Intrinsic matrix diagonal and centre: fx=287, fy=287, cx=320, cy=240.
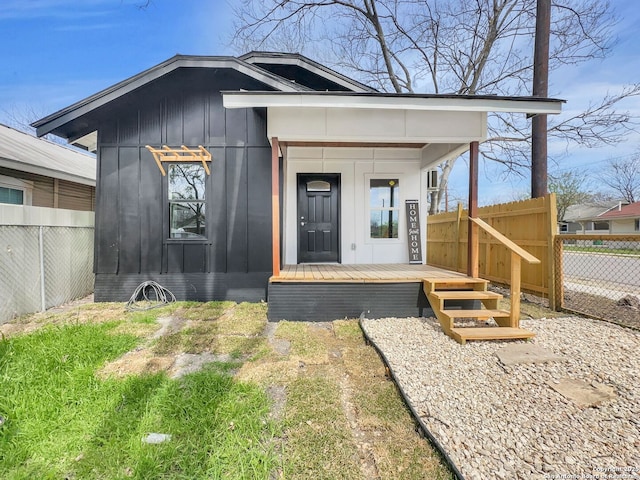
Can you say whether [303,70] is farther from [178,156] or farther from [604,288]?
[604,288]

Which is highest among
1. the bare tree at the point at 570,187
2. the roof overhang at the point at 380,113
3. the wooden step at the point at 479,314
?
the bare tree at the point at 570,187

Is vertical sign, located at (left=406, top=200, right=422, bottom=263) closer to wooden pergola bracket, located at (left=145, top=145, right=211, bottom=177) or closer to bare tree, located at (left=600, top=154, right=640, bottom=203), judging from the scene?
wooden pergola bracket, located at (left=145, top=145, right=211, bottom=177)

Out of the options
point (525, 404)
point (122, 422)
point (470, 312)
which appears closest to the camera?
point (122, 422)

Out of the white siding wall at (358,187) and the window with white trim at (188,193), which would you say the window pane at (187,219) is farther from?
the white siding wall at (358,187)

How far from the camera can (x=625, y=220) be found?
2550cm

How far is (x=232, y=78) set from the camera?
16.4ft

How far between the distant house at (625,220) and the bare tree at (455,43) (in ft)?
72.8

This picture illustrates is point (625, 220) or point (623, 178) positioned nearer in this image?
point (625, 220)

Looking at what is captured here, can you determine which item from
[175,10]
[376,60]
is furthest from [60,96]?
[376,60]

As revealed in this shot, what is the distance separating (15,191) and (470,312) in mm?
8821

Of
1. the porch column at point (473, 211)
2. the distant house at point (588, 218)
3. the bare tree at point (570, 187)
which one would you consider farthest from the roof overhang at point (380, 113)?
the distant house at point (588, 218)

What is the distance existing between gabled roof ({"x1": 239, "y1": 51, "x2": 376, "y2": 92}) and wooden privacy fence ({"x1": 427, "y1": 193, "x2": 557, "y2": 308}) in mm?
3393

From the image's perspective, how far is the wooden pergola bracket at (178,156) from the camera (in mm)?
4914

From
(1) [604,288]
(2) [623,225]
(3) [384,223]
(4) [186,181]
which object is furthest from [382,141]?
(2) [623,225]
